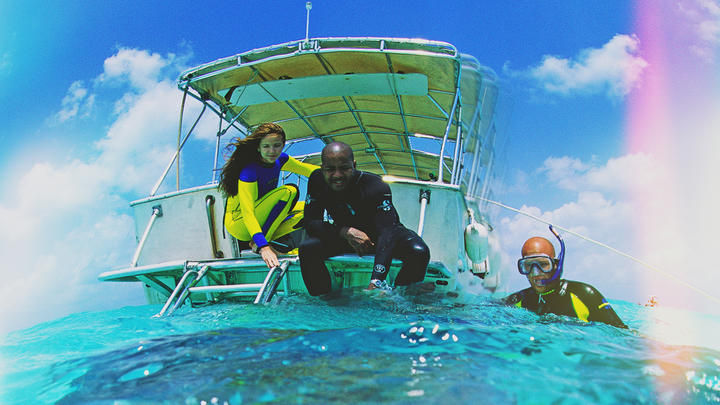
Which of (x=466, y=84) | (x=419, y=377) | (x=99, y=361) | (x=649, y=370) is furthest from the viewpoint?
(x=466, y=84)

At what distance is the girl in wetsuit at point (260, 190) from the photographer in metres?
3.77

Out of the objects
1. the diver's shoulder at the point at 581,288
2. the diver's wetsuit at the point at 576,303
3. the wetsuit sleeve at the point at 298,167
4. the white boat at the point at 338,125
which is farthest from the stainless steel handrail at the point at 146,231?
the diver's shoulder at the point at 581,288

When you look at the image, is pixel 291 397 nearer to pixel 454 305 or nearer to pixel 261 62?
pixel 454 305

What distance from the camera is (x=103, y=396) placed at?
5.39 feet

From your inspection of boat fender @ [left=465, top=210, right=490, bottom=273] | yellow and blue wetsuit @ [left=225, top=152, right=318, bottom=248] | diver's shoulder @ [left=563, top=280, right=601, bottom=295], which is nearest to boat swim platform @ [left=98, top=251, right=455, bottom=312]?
yellow and blue wetsuit @ [left=225, top=152, right=318, bottom=248]

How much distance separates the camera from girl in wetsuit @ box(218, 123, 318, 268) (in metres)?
3.77

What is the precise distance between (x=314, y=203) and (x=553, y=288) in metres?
2.00

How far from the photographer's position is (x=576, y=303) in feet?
10.1

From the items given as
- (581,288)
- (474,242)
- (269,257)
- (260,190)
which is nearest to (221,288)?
(269,257)

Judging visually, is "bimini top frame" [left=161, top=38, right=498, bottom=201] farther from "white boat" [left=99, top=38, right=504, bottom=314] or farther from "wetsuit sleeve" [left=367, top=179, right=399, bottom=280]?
"wetsuit sleeve" [left=367, top=179, right=399, bottom=280]

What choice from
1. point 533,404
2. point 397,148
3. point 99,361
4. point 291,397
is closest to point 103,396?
point 99,361

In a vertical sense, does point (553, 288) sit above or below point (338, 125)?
below

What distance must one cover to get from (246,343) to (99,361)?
2.40ft

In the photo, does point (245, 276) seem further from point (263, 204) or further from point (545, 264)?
point (545, 264)
